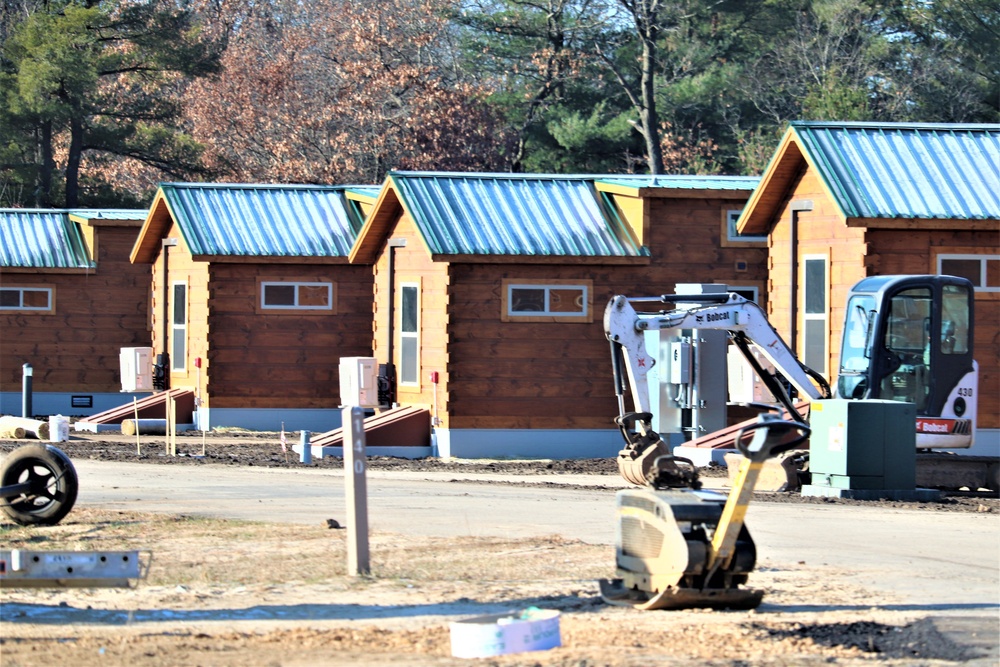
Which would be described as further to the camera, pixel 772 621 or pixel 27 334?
pixel 27 334

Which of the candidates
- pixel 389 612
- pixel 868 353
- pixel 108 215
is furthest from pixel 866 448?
pixel 108 215

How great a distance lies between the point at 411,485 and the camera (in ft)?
61.5

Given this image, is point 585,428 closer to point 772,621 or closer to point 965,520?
point 965,520

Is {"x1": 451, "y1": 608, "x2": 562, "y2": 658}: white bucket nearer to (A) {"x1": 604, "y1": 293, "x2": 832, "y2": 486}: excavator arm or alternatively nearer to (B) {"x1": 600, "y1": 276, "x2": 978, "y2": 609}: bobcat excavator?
(B) {"x1": 600, "y1": 276, "x2": 978, "y2": 609}: bobcat excavator

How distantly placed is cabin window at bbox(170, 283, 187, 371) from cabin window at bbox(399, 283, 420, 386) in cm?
658

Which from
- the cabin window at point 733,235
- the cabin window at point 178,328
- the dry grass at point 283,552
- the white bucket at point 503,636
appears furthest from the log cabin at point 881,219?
the cabin window at point 178,328

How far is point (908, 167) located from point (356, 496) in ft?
41.1

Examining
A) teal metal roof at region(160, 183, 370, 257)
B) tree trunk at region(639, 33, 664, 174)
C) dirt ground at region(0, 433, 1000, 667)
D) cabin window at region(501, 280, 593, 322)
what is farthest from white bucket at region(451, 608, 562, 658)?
tree trunk at region(639, 33, 664, 174)

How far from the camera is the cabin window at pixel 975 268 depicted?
2061 centimetres

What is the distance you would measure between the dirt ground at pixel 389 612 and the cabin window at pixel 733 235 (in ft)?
40.7

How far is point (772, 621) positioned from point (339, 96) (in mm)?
45963

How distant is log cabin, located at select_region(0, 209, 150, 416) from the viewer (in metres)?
35.3

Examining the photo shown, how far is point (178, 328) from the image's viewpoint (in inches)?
1228

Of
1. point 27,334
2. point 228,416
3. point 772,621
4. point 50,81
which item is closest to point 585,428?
point 228,416
